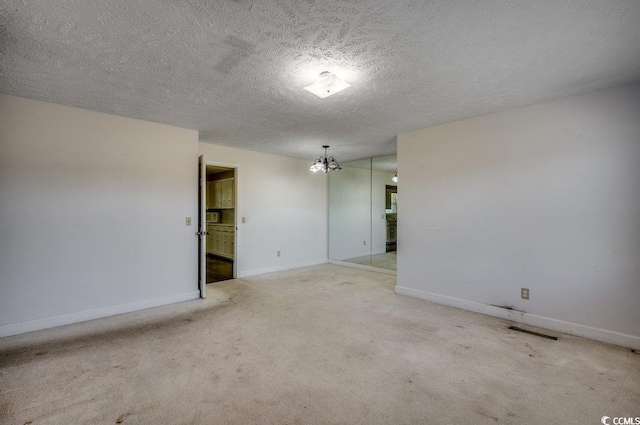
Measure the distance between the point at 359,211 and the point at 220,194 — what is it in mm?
3842

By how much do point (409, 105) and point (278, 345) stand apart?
295cm

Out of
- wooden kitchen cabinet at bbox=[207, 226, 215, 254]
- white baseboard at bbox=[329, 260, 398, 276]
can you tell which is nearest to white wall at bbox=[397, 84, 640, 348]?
white baseboard at bbox=[329, 260, 398, 276]

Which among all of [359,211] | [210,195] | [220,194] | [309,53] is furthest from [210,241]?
[309,53]

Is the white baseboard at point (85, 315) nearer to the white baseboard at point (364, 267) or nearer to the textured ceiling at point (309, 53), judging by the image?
the textured ceiling at point (309, 53)

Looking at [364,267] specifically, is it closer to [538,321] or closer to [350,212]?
[350,212]

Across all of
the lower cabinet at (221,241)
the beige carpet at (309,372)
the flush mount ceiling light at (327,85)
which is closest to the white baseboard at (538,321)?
the beige carpet at (309,372)

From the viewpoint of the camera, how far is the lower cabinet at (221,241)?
282 inches

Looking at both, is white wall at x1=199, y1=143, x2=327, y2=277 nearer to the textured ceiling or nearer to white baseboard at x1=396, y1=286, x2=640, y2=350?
the textured ceiling

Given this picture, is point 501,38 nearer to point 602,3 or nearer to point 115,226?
point 602,3

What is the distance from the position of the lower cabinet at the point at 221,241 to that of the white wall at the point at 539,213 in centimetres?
471

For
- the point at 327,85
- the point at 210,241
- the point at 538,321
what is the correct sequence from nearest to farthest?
the point at 327,85 → the point at 538,321 → the point at 210,241

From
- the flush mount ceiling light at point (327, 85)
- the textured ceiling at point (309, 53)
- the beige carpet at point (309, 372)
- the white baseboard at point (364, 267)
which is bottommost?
the beige carpet at point (309, 372)

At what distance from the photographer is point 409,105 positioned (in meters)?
3.22

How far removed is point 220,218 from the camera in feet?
27.0
